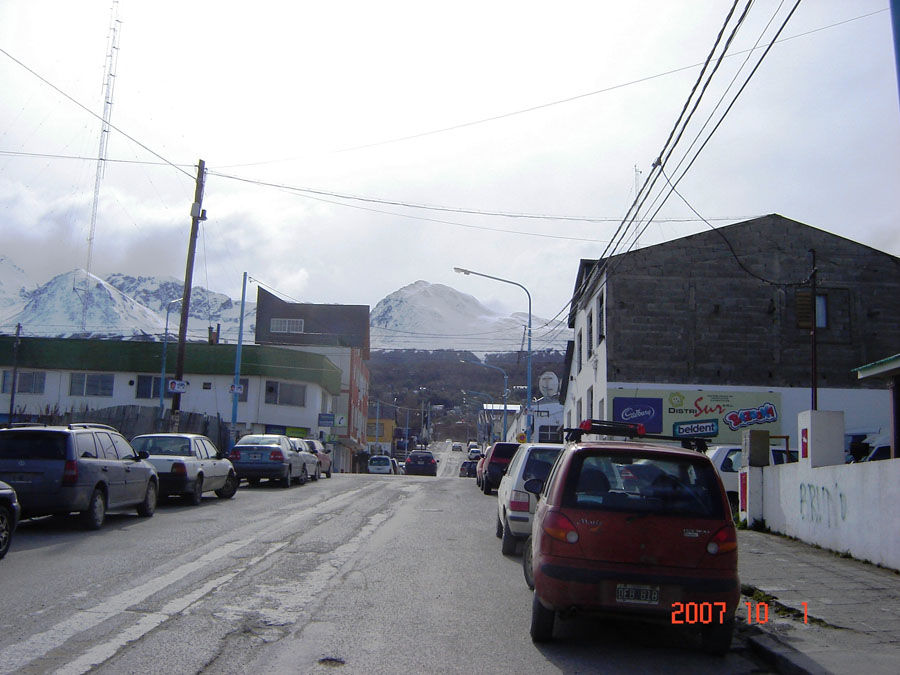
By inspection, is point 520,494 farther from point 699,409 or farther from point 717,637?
point 699,409

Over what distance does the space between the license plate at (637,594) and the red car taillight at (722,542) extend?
0.51 meters

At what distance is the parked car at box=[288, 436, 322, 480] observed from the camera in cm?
2584

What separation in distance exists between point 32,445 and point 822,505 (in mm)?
11498

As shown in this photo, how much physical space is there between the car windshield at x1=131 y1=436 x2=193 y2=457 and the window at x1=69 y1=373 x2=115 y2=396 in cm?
3366

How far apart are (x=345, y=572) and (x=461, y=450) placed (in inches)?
4312

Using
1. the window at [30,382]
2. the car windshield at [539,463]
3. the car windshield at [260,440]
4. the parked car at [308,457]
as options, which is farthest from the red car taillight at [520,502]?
the window at [30,382]

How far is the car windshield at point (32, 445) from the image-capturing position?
12172 mm

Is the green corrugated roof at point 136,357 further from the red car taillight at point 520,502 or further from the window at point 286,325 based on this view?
the red car taillight at point 520,502

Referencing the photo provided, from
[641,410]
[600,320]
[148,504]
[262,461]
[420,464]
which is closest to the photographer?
[148,504]

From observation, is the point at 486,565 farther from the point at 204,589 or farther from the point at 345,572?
the point at 204,589

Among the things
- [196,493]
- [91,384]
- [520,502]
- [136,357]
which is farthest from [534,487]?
[91,384]

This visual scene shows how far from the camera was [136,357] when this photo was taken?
160 ft

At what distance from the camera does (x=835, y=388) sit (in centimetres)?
2705

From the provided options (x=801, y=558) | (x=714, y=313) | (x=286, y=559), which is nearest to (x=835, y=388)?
(x=714, y=313)
